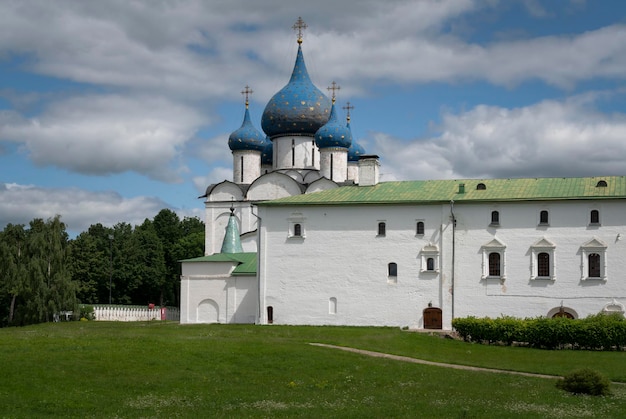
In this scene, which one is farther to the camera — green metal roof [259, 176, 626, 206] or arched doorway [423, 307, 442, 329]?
arched doorway [423, 307, 442, 329]

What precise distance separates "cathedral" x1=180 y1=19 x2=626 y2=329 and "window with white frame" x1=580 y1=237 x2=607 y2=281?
0.14ft

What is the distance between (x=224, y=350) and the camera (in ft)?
70.4

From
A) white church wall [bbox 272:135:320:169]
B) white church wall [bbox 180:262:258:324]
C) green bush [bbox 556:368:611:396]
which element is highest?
white church wall [bbox 272:135:320:169]

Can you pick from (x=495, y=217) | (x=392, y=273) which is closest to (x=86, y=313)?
(x=392, y=273)

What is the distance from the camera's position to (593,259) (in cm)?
3406

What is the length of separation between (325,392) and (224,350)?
5.18 m

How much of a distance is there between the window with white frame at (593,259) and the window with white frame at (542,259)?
48.1 inches

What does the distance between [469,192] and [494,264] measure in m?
3.40

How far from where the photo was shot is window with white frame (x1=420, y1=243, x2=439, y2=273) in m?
35.7

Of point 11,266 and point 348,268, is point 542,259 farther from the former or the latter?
point 11,266

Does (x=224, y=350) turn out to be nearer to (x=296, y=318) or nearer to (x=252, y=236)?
(x=296, y=318)

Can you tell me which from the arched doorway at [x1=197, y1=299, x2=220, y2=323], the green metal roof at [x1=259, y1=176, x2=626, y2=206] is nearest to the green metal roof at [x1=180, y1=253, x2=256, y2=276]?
the arched doorway at [x1=197, y1=299, x2=220, y2=323]

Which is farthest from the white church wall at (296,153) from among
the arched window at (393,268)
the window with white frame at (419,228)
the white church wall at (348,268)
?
the arched window at (393,268)

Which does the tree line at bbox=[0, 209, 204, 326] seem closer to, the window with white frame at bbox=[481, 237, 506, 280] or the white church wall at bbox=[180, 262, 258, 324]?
the white church wall at bbox=[180, 262, 258, 324]
